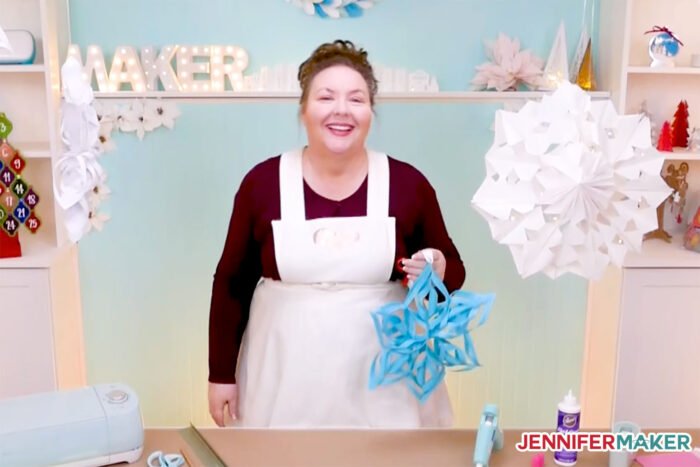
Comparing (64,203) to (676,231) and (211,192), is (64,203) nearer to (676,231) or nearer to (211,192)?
(211,192)

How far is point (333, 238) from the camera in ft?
6.36

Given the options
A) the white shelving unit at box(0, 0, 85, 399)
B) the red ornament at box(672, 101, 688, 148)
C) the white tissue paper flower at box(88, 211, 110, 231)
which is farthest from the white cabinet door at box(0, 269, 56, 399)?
the red ornament at box(672, 101, 688, 148)

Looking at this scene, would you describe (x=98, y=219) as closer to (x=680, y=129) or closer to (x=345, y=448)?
(x=345, y=448)

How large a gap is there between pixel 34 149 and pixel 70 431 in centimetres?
164

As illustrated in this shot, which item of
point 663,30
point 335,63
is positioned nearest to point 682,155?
point 663,30

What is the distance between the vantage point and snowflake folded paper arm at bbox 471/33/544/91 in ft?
9.50

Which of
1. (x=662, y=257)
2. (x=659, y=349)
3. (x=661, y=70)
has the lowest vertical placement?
(x=659, y=349)

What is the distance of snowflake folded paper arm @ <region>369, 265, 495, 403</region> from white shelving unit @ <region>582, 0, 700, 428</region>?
1.32 m

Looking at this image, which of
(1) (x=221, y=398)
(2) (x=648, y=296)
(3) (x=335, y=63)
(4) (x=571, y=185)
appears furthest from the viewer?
(2) (x=648, y=296)

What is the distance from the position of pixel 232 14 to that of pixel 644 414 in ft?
7.12

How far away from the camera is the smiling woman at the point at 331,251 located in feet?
6.33

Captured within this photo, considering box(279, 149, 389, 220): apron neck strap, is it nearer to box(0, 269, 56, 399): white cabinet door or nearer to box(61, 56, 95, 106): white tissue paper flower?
box(61, 56, 95, 106): white tissue paper flower

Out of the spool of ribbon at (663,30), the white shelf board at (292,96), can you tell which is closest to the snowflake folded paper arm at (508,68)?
the white shelf board at (292,96)

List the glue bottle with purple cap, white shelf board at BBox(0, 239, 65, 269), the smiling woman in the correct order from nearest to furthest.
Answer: the glue bottle with purple cap < the smiling woman < white shelf board at BBox(0, 239, 65, 269)
